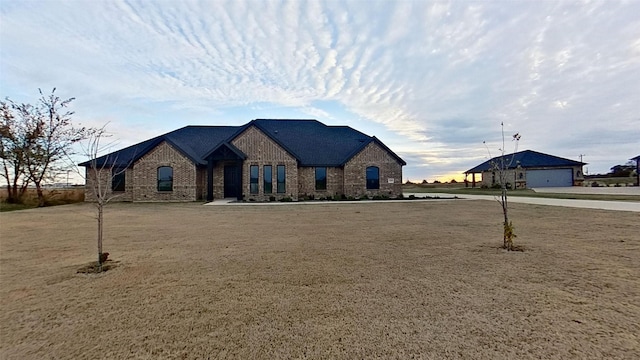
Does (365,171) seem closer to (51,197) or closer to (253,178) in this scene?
(253,178)

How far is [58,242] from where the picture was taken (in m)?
7.91

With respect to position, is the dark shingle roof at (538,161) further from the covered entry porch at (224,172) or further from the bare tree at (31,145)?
the bare tree at (31,145)

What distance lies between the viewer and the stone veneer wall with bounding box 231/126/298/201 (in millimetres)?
22344

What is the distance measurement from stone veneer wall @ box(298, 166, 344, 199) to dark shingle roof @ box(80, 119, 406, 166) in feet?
1.96

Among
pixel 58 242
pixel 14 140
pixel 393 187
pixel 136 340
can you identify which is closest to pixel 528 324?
pixel 136 340

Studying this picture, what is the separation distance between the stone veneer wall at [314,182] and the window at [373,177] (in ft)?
7.58

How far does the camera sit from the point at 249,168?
22.4 metres

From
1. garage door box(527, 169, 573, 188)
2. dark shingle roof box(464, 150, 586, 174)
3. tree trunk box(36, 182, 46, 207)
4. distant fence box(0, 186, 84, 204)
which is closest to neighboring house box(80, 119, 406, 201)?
distant fence box(0, 186, 84, 204)

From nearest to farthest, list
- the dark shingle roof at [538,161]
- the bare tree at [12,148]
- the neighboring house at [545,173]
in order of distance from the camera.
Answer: the bare tree at [12,148], the neighboring house at [545,173], the dark shingle roof at [538,161]

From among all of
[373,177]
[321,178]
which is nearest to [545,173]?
[373,177]

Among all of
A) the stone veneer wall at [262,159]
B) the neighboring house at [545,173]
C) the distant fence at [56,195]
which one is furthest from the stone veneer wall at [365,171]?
the neighboring house at [545,173]

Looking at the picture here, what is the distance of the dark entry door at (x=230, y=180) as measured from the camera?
2377cm

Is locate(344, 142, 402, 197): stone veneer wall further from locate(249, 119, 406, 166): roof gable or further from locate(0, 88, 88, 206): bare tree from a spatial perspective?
locate(0, 88, 88, 206): bare tree

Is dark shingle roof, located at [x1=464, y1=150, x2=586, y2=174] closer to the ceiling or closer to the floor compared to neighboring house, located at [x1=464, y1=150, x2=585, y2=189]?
closer to the ceiling
